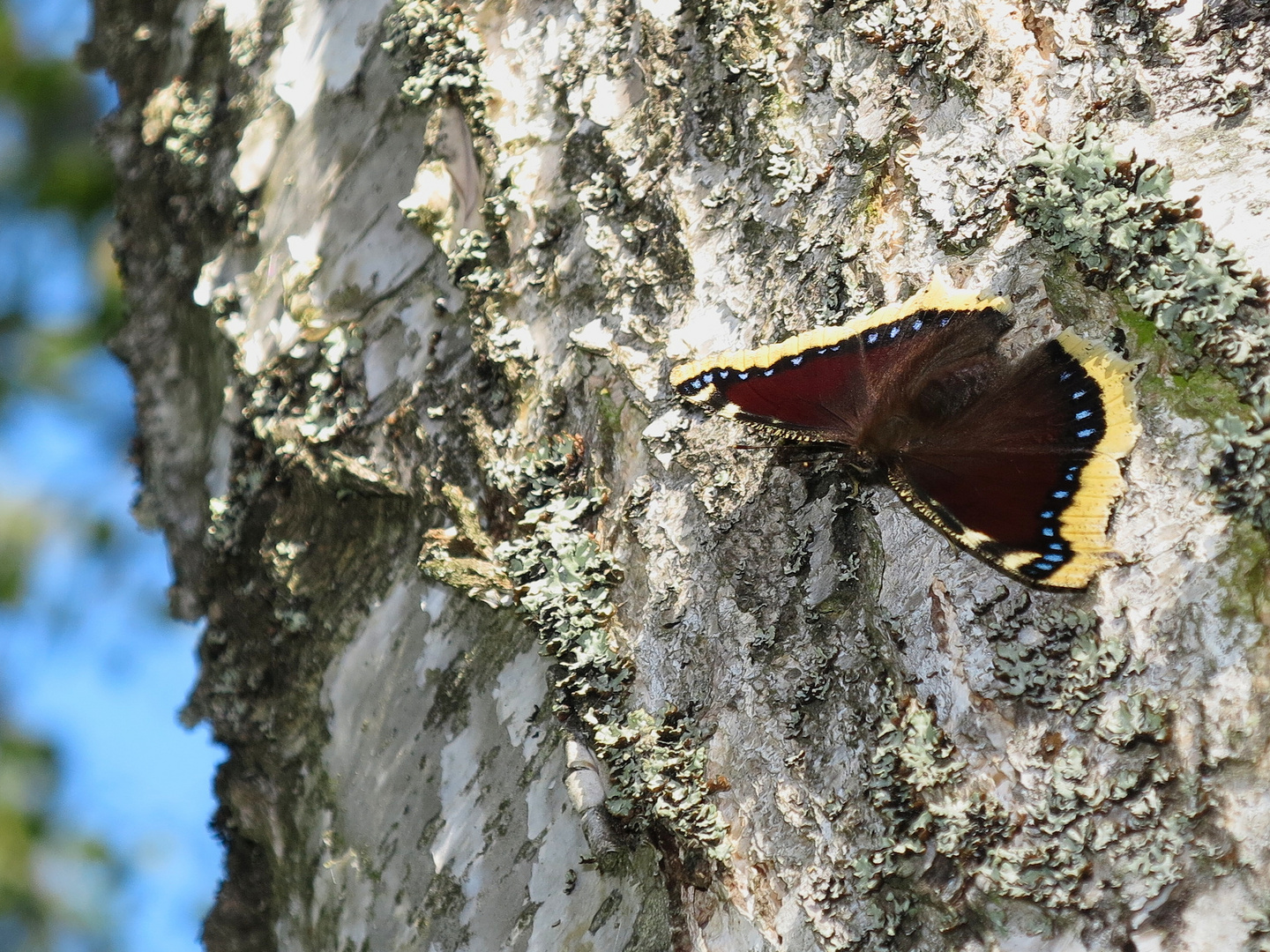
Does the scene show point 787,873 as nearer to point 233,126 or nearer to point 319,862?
point 319,862

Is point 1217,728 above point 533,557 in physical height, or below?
below

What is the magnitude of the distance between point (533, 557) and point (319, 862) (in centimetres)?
85

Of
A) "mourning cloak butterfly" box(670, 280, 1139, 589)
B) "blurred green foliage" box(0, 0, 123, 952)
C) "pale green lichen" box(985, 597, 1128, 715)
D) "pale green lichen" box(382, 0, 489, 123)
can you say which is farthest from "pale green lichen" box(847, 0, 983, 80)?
"blurred green foliage" box(0, 0, 123, 952)

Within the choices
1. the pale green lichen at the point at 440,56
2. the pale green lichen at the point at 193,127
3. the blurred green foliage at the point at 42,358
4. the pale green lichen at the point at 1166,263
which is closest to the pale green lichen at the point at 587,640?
the pale green lichen at the point at 440,56

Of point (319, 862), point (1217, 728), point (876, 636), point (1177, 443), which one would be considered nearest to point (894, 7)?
point (1177, 443)

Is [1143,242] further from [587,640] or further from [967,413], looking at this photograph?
[587,640]

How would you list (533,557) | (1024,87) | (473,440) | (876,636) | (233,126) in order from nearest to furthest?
1. (876,636)
2. (1024,87)
3. (533,557)
4. (473,440)
5. (233,126)

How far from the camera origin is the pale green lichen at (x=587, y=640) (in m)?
1.49

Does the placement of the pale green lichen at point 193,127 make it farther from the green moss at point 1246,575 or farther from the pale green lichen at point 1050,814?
the green moss at point 1246,575

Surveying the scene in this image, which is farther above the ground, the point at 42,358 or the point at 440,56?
the point at 42,358

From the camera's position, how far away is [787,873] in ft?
4.55

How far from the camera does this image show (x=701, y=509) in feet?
5.34

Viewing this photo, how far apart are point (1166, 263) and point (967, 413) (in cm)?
55

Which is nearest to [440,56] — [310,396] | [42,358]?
[310,396]
